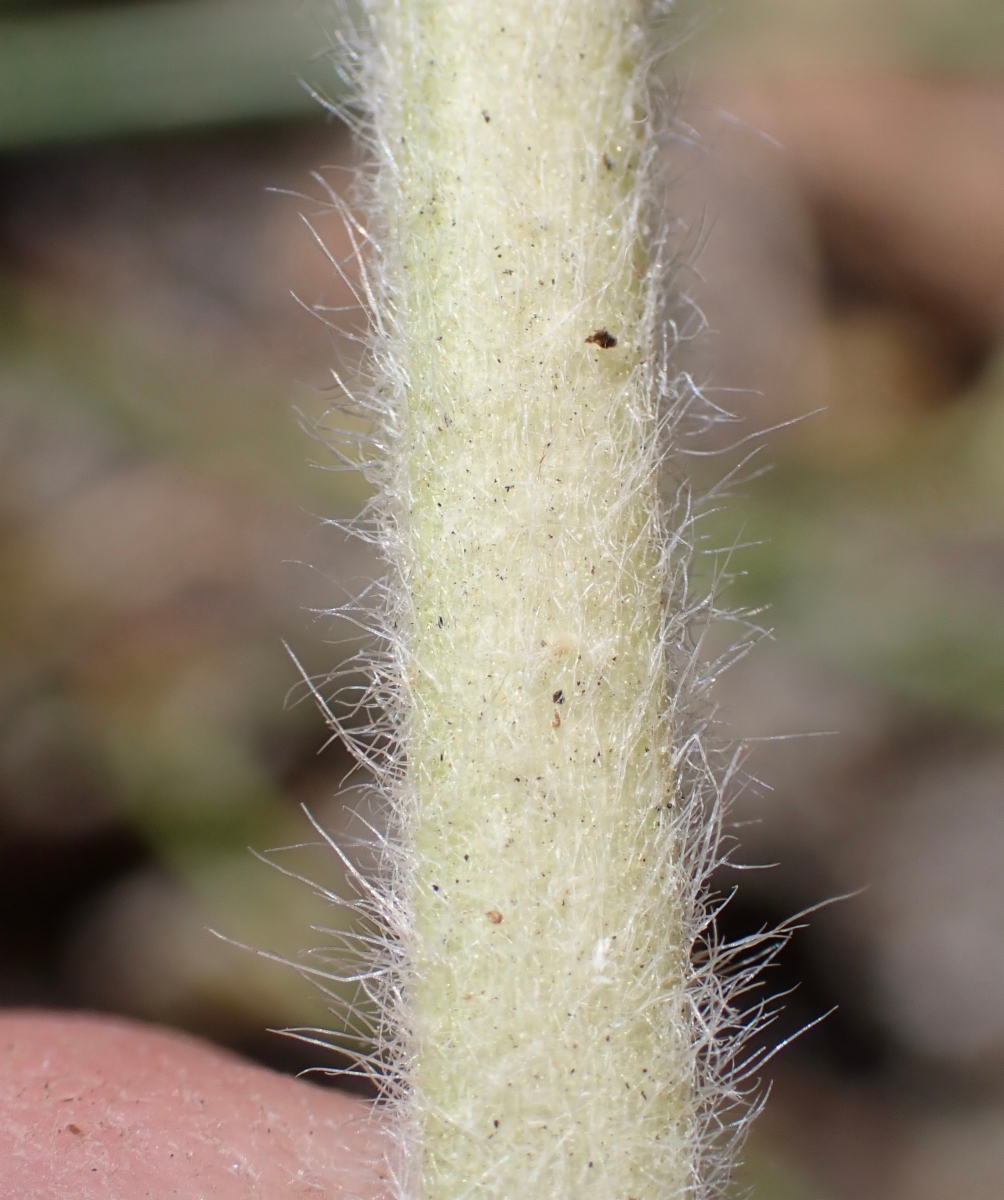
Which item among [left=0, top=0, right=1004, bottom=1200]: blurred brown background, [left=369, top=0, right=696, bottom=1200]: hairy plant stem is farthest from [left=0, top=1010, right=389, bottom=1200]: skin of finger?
[left=0, top=0, right=1004, bottom=1200]: blurred brown background

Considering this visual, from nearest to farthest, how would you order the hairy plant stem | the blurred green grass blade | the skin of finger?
the hairy plant stem < the skin of finger < the blurred green grass blade

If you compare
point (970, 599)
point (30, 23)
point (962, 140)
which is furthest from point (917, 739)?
point (30, 23)

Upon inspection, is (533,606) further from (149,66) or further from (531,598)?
(149,66)

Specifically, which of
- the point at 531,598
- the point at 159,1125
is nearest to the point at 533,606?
the point at 531,598

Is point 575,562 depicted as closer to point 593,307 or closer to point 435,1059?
point 593,307

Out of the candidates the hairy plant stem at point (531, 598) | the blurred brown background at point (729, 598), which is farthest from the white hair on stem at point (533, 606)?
the blurred brown background at point (729, 598)

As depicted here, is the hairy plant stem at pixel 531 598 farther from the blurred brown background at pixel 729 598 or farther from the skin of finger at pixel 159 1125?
the blurred brown background at pixel 729 598

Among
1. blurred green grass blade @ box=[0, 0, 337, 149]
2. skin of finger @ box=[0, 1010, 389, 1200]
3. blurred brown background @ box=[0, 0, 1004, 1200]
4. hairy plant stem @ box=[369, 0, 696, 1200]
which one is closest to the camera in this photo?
hairy plant stem @ box=[369, 0, 696, 1200]

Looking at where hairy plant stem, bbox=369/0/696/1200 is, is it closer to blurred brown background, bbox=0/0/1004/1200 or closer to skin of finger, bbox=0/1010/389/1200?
skin of finger, bbox=0/1010/389/1200
